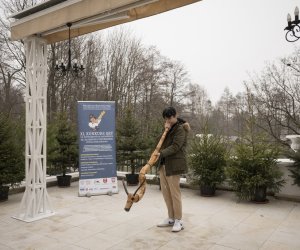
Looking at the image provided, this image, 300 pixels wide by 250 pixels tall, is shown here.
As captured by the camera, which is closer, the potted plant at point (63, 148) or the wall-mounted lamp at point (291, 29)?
the wall-mounted lamp at point (291, 29)

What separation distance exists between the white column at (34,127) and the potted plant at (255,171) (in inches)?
154

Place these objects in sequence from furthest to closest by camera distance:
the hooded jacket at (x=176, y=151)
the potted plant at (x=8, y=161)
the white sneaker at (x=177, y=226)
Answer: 1. the potted plant at (x=8, y=161)
2. the white sneaker at (x=177, y=226)
3. the hooded jacket at (x=176, y=151)

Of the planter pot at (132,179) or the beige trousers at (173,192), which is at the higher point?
the beige trousers at (173,192)

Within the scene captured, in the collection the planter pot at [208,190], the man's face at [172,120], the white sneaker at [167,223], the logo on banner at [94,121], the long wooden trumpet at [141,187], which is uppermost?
the logo on banner at [94,121]

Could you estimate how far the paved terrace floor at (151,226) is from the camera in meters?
4.04

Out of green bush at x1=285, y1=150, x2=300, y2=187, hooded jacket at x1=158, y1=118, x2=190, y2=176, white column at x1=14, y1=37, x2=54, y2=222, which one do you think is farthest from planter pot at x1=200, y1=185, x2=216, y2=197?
white column at x1=14, y1=37, x2=54, y2=222

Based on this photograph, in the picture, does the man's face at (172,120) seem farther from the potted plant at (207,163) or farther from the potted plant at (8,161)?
the potted plant at (8,161)

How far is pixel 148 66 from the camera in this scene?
2327 cm

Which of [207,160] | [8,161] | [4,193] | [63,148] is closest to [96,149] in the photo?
[63,148]

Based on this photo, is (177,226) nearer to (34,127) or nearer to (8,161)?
(34,127)

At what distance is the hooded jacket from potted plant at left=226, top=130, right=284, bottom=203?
2.41 meters

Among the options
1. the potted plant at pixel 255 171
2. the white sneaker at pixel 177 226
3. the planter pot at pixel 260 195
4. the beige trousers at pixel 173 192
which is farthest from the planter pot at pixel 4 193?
the planter pot at pixel 260 195

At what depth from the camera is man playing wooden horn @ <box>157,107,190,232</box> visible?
4.34 m

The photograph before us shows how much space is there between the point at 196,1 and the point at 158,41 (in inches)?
835
